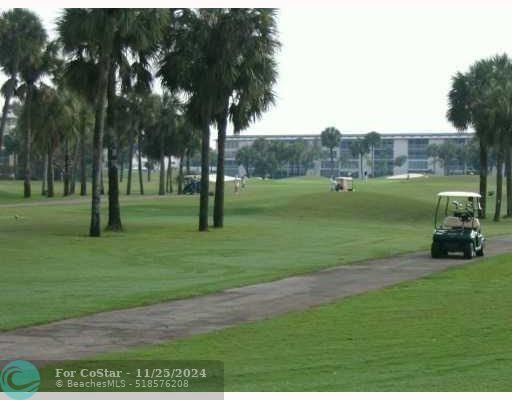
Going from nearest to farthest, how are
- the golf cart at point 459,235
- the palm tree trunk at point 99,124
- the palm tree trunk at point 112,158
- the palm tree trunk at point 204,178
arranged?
the golf cart at point 459,235, the palm tree trunk at point 99,124, the palm tree trunk at point 112,158, the palm tree trunk at point 204,178

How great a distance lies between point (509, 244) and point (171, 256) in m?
15.9

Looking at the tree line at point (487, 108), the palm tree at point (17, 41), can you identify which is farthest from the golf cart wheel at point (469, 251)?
the palm tree at point (17, 41)

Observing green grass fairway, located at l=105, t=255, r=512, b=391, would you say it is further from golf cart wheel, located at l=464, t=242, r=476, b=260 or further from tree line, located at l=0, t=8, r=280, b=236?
tree line, located at l=0, t=8, r=280, b=236

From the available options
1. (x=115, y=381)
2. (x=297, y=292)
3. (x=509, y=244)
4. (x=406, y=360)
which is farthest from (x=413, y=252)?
(x=115, y=381)

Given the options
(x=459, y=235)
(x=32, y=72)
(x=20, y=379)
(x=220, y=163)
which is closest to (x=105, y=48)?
(x=220, y=163)

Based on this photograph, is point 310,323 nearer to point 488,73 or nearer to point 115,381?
point 115,381

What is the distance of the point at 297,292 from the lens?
19.7 m

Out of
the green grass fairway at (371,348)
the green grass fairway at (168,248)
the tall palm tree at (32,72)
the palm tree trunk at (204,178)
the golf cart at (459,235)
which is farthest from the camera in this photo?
the tall palm tree at (32,72)

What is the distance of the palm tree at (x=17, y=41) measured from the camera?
63.8 meters

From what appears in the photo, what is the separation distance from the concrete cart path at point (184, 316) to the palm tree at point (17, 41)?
45362 millimetres

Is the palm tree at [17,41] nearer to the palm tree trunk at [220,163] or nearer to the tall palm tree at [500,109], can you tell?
the palm tree trunk at [220,163]

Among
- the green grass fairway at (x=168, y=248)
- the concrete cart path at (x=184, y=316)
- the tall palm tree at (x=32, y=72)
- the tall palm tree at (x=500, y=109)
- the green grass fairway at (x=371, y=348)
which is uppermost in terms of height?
the tall palm tree at (x=32, y=72)

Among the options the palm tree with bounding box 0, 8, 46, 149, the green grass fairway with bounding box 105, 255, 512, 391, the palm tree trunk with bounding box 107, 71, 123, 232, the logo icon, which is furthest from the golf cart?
the palm tree with bounding box 0, 8, 46, 149

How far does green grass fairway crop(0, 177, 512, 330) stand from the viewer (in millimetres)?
18906
